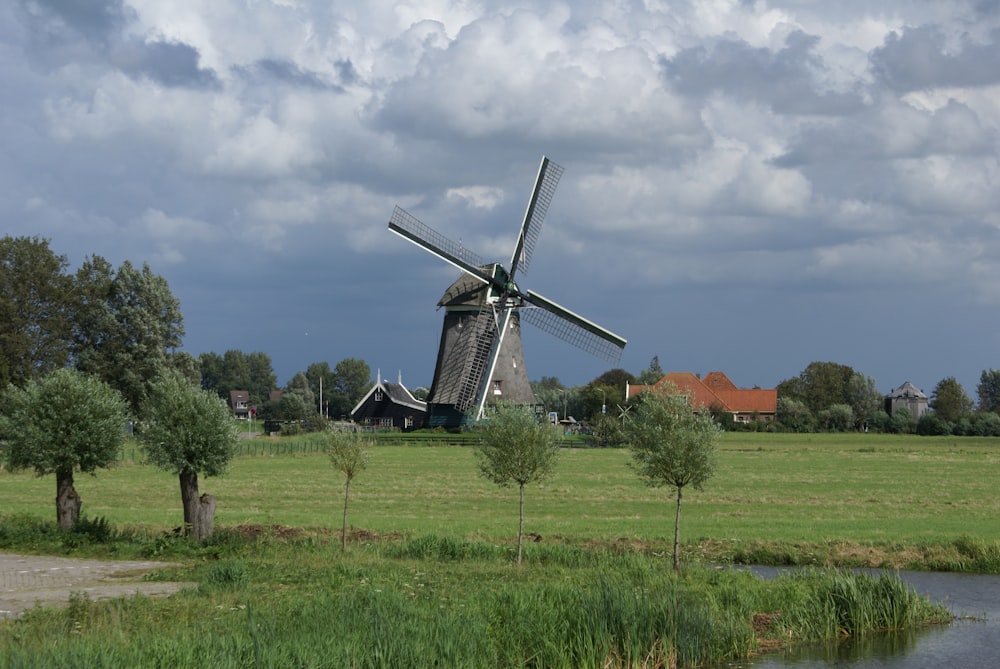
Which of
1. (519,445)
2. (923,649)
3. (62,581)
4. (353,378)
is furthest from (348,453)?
(353,378)

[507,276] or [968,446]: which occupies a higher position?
[507,276]

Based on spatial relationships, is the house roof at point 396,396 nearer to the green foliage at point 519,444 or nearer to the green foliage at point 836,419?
the green foliage at point 836,419

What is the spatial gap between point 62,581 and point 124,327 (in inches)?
2521

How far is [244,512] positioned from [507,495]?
11.0 meters

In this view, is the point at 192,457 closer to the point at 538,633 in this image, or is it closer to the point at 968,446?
the point at 538,633

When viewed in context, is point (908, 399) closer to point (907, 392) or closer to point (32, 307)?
point (907, 392)

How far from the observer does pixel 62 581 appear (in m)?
20.9

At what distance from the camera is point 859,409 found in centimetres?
13512

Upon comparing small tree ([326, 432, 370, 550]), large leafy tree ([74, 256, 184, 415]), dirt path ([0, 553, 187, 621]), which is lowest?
dirt path ([0, 553, 187, 621])

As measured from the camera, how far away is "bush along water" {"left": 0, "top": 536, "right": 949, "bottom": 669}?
13.7 meters

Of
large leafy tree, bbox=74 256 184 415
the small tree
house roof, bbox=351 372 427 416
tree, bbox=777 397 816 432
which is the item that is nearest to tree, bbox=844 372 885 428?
tree, bbox=777 397 816 432

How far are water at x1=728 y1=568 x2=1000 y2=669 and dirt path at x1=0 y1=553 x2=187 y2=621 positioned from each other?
35.4 ft

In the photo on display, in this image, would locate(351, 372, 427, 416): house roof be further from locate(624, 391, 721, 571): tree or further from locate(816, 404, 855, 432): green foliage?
locate(624, 391, 721, 571): tree

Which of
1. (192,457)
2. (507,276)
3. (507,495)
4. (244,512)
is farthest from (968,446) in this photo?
(192,457)
